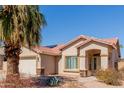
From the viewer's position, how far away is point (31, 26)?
833 inches

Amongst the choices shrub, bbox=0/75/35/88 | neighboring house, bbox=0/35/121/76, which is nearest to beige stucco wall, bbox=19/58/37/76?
neighboring house, bbox=0/35/121/76

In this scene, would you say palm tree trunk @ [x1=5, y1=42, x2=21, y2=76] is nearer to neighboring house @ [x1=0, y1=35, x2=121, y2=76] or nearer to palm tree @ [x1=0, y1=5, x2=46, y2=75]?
palm tree @ [x1=0, y1=5, x2=46, y2=75]

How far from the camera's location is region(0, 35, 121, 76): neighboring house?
29.3 metres

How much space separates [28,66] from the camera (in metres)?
32.7

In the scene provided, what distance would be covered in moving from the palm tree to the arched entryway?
10379 mm

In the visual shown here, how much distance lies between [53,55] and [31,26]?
11.9 meters

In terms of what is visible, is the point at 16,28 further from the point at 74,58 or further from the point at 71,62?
the point at 71,62

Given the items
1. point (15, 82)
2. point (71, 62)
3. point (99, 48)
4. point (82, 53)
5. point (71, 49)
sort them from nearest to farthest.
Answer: point (15, 82), point (99, 48), point (82, 53), point (71, 62), point (71, 49)

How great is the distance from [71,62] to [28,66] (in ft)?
15.4

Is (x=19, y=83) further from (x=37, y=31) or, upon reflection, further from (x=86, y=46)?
(x=86, y=46)

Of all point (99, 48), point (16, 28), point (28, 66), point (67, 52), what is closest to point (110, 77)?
point (99, 48)

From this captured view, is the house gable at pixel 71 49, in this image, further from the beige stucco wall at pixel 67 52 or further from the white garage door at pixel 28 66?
the white garage door at pixel 28 66

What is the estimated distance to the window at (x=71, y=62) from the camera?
103 feet
